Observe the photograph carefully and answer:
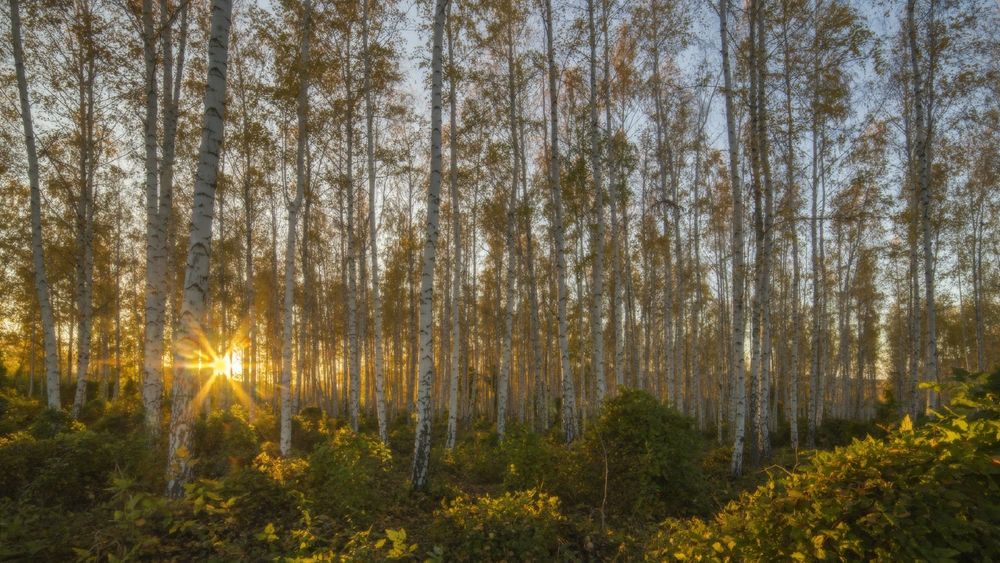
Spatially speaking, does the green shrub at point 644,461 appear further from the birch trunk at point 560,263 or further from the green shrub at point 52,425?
the green shrub at point 52,425

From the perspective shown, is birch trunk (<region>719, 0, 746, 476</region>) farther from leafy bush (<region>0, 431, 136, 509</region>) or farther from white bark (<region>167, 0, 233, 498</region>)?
leafy bush (<region>0, 431, 136, 509</region>)

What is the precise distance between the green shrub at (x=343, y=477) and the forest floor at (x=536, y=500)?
2 centimetres

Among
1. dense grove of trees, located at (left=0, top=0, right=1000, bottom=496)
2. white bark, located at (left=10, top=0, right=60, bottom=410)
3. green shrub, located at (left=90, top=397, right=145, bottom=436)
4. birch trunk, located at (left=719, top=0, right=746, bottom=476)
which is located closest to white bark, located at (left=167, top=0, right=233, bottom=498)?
dense grove of trees, located at (left=0, top=0, right=1000, bottom=496)

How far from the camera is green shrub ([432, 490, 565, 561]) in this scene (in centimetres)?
485

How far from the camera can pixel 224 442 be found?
11.9 m

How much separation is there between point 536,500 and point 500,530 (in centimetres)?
154

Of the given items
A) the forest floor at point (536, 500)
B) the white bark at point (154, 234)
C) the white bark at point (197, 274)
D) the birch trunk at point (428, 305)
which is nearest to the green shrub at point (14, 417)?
the forest floor at point (536, 500)

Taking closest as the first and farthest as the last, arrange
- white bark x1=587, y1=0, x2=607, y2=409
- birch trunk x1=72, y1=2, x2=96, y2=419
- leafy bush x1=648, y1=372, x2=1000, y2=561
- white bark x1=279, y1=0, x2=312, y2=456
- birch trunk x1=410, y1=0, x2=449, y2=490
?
1. leafy bush x1=648, y1=372, x2=1000, y2=561
2. birch trunk x1=410, y1=0, x2=449, y2=490
3. white bark x1=279, y1=0, x2=312, y2=456
4. white bark x1=587, y1=0, x2=607, y2=409
5. birch trunk x1=72, y1=2, x2=96, y2=419

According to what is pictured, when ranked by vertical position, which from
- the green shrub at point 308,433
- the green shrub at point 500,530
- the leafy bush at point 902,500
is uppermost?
the leafy bush at point 902,500

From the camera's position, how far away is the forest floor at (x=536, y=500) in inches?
96.6

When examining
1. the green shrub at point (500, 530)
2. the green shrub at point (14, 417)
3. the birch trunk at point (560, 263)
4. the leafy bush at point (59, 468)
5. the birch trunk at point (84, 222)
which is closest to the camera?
the green shrub at point (500, 530)

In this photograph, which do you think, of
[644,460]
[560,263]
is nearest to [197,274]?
[644,460]

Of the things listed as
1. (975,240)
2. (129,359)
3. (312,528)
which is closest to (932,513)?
(312,528)

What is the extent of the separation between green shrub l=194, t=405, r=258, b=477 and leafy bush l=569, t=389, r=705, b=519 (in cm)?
756
